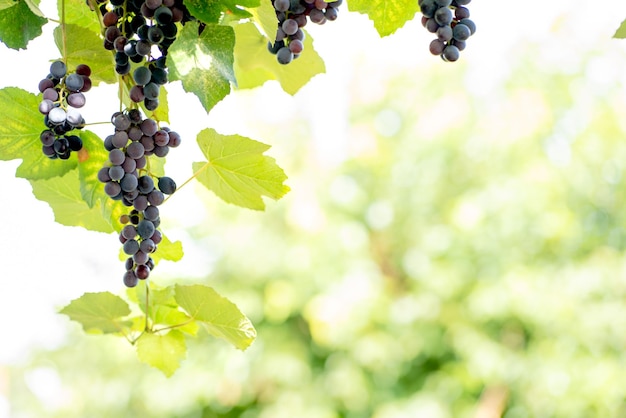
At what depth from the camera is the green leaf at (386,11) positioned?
0.38 m

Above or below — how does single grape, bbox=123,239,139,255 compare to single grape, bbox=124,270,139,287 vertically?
above

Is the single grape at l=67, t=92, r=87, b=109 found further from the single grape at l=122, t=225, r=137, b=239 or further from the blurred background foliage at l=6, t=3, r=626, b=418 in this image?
the blurred background foliage at l=6, t=3, r=626, b=418

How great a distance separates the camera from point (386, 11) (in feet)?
1.24

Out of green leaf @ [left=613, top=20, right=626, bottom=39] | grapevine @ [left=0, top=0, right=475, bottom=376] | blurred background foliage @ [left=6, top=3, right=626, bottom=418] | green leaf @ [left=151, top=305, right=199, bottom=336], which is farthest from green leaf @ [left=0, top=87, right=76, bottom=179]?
blurred background foliage @ [left=6, top=3, right=626, bottom=418]

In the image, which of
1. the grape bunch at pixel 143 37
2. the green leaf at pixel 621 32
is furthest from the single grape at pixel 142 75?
the green leaf at pixel 621 32

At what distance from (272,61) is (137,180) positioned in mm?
174

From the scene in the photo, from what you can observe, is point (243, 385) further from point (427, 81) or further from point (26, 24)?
point (26, 24)

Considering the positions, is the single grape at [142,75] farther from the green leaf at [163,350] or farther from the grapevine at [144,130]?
the green leaf at [163,350]

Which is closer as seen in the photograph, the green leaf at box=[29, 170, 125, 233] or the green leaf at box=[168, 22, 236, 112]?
the green leaf at box=[168, 22, 236, 112]

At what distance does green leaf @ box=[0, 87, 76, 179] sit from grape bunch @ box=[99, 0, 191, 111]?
0.18 feet

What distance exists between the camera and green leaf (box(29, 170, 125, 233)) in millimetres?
432

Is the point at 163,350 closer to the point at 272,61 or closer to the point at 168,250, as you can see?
the point at 168,250

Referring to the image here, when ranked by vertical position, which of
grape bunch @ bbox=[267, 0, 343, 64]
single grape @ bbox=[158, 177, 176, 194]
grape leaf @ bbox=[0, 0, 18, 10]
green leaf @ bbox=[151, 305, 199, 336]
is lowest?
green leaf @ bbox=[151, 305, 199, 336]

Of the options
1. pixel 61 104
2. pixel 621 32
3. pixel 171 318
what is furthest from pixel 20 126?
pixel 621 32
